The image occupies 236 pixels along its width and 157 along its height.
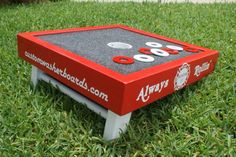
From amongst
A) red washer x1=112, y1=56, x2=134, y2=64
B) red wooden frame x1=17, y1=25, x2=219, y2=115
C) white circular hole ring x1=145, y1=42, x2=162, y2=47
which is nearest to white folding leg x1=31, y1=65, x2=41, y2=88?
red wooden frame x1=17, y1=25, x2=219, y2=115

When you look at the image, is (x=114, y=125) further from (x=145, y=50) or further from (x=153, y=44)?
(x=153, y=44)

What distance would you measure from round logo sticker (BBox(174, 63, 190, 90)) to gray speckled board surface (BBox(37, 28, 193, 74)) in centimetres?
10

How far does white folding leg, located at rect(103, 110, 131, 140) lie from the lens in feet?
5.31

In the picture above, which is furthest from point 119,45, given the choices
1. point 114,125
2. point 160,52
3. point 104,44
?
point 114,125

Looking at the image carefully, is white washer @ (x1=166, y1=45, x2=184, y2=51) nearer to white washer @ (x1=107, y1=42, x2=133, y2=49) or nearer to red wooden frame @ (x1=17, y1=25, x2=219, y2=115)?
red wooden frame @ (x1=17, y1=25, x2=219, y2=115)

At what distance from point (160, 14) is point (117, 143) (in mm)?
3588

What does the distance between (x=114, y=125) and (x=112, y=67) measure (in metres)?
0.31

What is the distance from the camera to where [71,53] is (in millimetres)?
1807

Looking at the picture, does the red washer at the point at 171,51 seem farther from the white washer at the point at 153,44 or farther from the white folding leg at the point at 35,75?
the white folding leg at the point at 35,75

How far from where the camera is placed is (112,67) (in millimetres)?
1658

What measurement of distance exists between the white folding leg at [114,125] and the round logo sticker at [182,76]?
1.32 ft

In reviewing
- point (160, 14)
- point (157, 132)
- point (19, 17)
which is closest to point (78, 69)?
point (157, 132)

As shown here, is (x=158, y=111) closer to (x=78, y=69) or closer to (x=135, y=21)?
(x=78, y=69)

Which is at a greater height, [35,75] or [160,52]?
[160,52]
